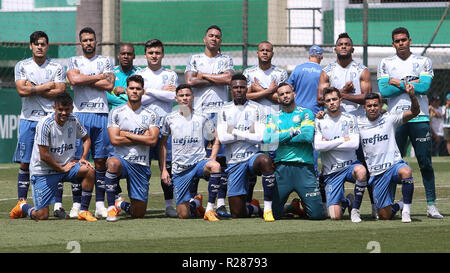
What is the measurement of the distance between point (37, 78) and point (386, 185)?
4.59m

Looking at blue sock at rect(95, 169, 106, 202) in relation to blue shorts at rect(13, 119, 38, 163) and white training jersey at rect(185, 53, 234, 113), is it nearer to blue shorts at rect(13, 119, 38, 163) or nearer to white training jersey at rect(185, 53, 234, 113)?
blue shorts at rect(13, 119, 38, 163)

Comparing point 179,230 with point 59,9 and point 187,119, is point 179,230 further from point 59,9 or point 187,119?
point 59,9

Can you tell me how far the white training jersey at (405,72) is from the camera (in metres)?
10.9

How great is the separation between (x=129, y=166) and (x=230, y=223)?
1506 mm

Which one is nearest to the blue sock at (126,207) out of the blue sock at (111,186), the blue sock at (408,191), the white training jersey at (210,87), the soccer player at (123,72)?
the blue sock at (111,186)

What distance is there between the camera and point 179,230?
376 inches

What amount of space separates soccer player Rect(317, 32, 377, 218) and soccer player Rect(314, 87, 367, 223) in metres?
0.51

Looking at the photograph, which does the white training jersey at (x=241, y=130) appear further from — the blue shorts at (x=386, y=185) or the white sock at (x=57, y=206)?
the white sock at (x=57, y=206)

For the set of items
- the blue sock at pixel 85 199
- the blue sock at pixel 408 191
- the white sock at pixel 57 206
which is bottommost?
the white sock at pixel 57 206

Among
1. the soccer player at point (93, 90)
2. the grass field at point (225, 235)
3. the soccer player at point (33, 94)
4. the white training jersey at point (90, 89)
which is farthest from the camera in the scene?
the white training jersey at point (90, 89)

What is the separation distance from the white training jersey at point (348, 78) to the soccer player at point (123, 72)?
8.80ft

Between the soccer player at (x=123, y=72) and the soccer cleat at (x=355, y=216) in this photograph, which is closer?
the soccer cleat at (x=355, y=216)

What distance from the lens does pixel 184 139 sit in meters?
11.0

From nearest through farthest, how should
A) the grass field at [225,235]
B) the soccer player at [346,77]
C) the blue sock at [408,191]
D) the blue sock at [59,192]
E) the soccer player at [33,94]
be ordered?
the grass field at [225,235]
the blue sock at [408,191]
the blue sock at [59,192]
the soccer player at [346,77]
the soccer player at [33,94]
